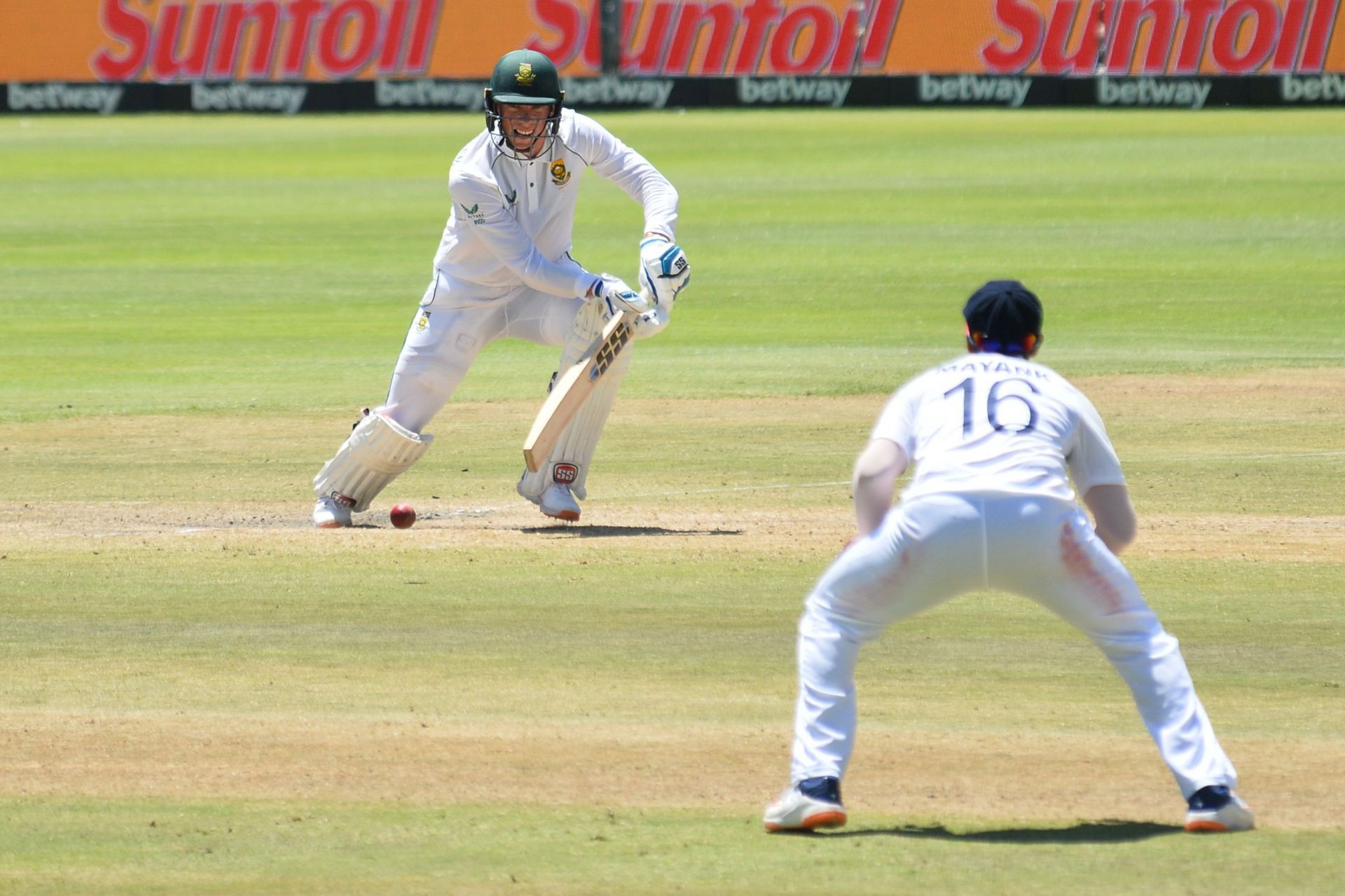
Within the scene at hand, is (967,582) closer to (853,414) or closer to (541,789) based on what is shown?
(541,789)

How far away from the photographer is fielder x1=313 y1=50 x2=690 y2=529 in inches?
365

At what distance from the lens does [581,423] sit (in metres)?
9.64

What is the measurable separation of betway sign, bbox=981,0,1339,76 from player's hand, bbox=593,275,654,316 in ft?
82.4

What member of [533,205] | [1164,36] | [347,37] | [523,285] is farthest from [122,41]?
[533,205]

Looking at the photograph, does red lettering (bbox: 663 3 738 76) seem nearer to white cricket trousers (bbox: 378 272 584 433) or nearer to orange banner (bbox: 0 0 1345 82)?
orange banner (bbox: 0 0 1345 82)

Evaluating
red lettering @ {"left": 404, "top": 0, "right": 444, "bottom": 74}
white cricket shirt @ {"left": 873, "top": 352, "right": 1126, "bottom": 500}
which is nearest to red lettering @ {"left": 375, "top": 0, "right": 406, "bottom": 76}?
red lettering @ {"left": 404, "top": 0, "right": 444, "bottom": 74}

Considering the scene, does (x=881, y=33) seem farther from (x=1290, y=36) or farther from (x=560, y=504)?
(x=560, y=504)

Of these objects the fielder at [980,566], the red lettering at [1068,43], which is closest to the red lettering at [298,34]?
the red lettering at [1068,43]

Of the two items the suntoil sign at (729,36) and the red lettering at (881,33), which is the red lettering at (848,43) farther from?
the red lettering at (881,33)

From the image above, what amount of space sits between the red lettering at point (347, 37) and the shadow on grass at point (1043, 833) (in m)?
31.6

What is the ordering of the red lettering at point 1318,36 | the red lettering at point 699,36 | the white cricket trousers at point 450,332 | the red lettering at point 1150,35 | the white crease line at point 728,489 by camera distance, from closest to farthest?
the white cricket trousers at point 450,332
the white crease line at point 728,489
the red lettering at point 1318,36
the red lettering at point 1150,35
the red lettering at point 699,36

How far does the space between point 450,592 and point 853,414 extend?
18.6ft

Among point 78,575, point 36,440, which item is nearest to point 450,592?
point 78,575

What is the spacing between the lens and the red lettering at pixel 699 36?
3428cm
